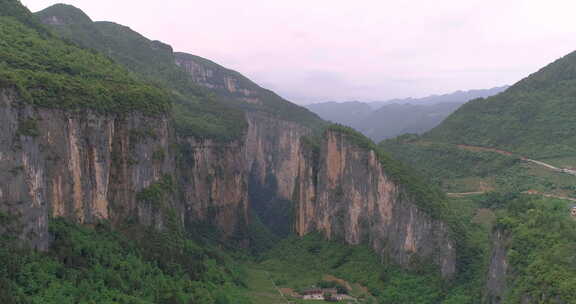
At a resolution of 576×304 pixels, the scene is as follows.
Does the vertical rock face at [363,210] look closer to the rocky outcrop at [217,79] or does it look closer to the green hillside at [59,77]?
the green hillside at [59,77]

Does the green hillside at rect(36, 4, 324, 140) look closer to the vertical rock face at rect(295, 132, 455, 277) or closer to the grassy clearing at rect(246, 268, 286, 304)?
the vertical rock face at rect(295, 132, 455, 277)

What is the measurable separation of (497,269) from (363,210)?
26.9 meters

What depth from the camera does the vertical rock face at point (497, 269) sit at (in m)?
36.3

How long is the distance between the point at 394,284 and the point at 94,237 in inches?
1172

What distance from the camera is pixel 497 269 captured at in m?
37.5

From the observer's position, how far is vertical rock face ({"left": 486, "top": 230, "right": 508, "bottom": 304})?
36.3 m

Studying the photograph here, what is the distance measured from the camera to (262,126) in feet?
438

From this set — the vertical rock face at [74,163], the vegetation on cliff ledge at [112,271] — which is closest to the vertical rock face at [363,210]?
the vegetation on cliff ledge at [112,271]

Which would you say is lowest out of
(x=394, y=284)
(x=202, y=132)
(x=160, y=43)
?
(x=394, y=284)

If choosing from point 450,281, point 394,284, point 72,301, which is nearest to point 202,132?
point 394,284

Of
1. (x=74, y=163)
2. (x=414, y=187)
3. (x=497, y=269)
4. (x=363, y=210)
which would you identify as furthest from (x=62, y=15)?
(x=497, y=269)

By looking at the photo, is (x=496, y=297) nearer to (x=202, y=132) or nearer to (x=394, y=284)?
(x=394, y=284)

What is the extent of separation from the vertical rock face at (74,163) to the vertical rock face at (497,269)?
1113 inches

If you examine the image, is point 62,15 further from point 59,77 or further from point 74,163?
point 74,163
